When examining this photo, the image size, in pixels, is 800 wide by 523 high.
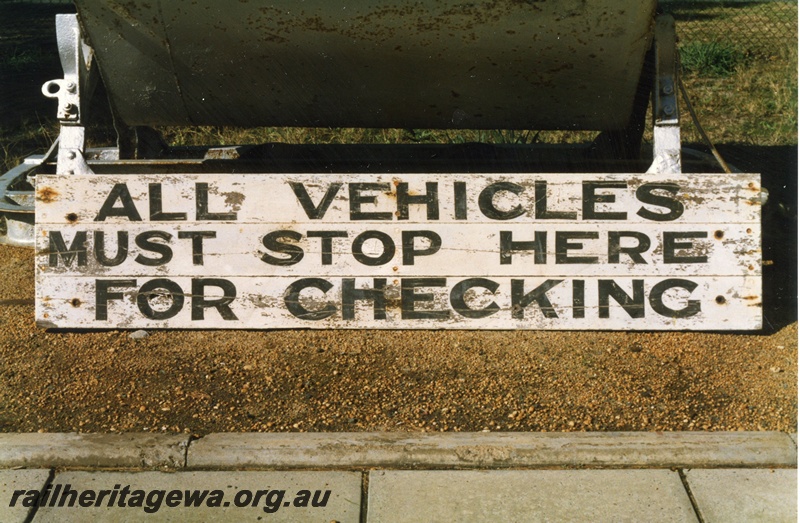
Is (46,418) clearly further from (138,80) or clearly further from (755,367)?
(755,367)

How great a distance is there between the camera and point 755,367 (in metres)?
3.42

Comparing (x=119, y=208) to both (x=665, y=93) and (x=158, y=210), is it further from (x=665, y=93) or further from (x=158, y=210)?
(x=665, y=93)

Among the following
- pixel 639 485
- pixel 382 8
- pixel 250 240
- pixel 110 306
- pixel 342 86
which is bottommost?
pixel 639 485

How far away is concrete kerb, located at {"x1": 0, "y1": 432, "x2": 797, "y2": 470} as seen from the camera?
2.78 m

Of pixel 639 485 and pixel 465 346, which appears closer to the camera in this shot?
pixel 639 485

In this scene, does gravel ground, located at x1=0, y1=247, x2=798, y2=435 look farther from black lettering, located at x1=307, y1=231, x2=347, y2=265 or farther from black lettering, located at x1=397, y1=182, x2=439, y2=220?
black lettering, located at x1=397, y1=182, x2=439, y2=220

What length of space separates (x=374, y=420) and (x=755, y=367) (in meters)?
1.56

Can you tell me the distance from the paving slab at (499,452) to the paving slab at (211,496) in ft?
0.21

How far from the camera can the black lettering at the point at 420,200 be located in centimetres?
369

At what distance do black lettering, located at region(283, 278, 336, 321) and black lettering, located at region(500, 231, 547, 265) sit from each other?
2.48 ft

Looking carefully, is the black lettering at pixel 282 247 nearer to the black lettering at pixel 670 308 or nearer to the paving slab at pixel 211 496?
the paving slab at pixel 211 496

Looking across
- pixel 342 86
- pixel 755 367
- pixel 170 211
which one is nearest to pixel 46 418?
pixel 170 211

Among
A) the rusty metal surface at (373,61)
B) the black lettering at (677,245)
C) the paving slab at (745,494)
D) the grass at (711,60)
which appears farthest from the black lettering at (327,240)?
the grass at (711,60)

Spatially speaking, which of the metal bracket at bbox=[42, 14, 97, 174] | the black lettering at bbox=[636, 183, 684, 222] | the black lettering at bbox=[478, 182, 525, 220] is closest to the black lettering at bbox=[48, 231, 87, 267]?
the metal bracket at bbox=[42, 14, 97, 174]
